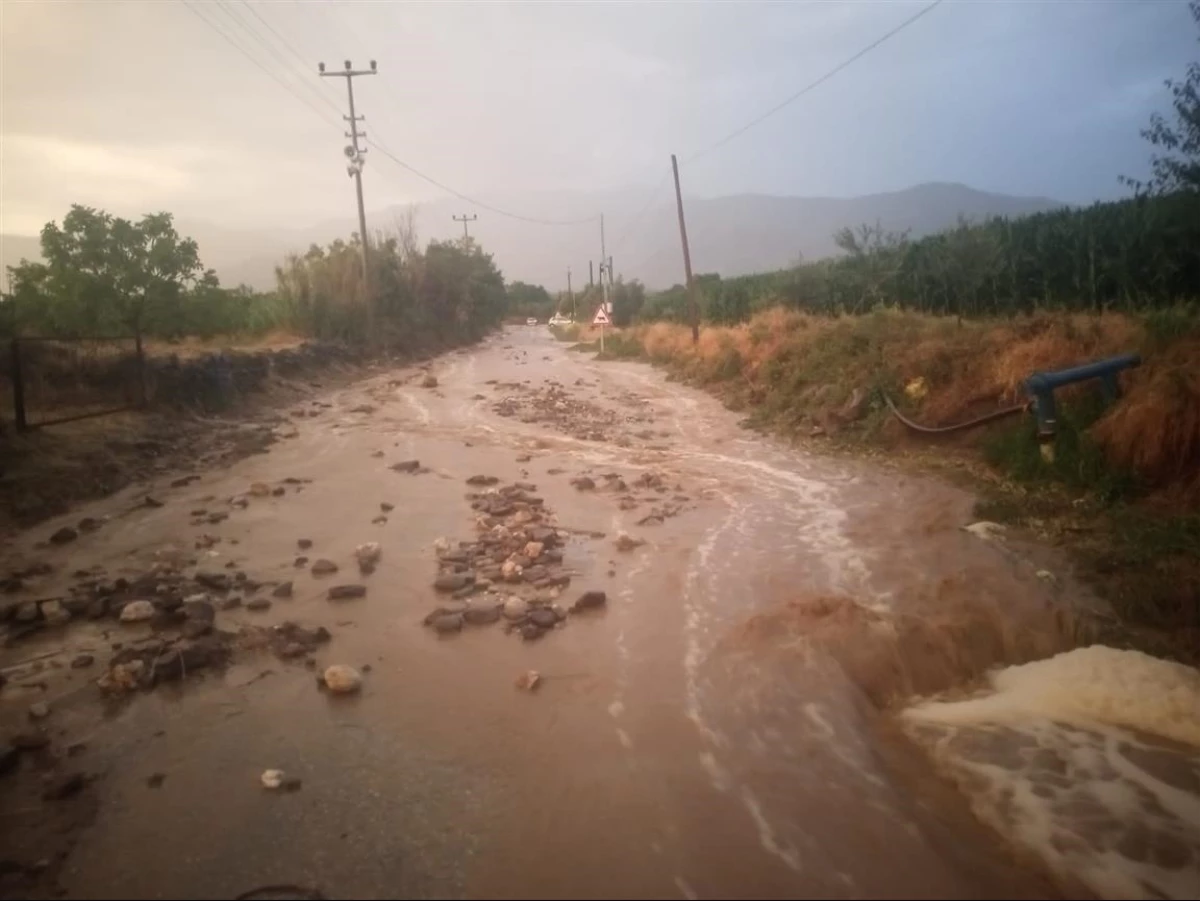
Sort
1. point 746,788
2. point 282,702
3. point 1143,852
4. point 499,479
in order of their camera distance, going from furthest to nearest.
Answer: point 499,479, point 282,702, point 746,788, point 1143,852

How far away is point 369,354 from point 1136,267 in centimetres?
2459

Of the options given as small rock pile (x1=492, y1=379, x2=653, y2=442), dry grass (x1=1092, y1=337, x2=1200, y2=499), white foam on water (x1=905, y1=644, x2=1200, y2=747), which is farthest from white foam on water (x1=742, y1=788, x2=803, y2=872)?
small rock pile (x1=492, y1=379, x2=653, y2=442)

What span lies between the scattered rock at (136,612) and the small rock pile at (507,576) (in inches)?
82.1

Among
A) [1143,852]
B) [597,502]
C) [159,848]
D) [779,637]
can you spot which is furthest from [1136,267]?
[159,848]

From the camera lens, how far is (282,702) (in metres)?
5.65

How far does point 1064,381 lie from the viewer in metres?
10.1

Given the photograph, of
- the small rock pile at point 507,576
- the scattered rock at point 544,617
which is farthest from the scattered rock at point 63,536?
the scattered rock at point 544,617

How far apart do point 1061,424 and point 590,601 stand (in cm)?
646

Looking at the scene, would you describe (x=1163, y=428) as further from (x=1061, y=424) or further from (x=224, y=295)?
(x=224, y=295)

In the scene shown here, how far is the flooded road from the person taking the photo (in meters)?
3.98

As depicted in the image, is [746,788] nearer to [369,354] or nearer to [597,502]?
[597,502]

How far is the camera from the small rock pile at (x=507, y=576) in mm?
6988

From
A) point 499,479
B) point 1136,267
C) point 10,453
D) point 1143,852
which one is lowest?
point 1143,852

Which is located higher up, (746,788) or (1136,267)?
(1136,267)
